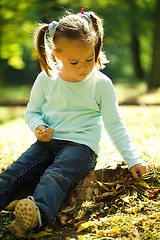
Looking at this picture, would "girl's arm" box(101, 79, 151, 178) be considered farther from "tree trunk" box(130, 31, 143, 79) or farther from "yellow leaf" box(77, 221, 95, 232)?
"tree trunk" box(130, 31, 143, 79)

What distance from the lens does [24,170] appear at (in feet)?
7.76

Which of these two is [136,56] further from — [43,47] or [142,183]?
[142,183]

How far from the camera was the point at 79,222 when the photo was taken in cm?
210

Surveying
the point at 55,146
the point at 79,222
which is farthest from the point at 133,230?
the point at 55,146

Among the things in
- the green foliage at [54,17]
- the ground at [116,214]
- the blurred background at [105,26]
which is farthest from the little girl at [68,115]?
the green foliage at [54,17]

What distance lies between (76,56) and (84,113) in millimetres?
500

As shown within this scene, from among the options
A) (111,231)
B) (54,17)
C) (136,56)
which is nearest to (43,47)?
(111,231)

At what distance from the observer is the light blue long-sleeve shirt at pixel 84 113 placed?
2430 mm

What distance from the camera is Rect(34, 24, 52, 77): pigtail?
2.58 meters

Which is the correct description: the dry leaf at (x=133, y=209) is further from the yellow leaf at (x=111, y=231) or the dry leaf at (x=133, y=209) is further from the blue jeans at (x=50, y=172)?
the blue jeans at (x=50, y=172)

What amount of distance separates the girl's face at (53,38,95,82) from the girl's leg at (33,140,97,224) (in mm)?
564

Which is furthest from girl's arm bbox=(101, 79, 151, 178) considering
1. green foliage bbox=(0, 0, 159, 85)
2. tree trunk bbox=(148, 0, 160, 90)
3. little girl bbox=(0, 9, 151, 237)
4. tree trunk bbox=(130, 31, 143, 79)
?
tree trunk bbox=(130, 31, 143, 79)

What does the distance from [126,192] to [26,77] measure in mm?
23160

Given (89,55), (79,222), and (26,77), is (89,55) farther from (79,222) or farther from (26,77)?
(26,77)
